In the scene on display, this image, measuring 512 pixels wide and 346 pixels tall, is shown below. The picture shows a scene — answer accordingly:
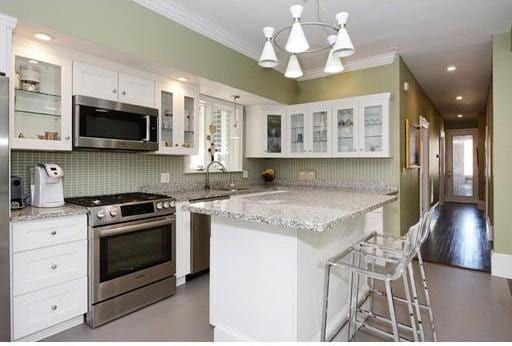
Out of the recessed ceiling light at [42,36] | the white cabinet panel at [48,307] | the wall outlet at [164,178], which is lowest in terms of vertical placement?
the white cabinet panel at [48,307]

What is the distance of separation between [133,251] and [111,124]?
1.10m

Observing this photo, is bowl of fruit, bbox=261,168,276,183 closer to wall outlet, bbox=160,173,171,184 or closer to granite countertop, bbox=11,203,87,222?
wall outlet, bbox=160,173,171,184

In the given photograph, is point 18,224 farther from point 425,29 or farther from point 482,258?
point 482,258

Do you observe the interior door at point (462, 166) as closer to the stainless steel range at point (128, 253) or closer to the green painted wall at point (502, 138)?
the green painted wall at point (502, 138)

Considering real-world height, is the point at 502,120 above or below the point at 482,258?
above

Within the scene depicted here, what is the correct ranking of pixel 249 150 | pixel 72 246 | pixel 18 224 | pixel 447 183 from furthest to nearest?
pixel 447 183 < pixel 249 150 < pixel 72 246 < pixel 18 224

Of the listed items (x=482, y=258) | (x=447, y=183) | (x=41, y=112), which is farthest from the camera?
(x=447, y=183)

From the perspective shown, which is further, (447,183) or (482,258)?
(447,183)

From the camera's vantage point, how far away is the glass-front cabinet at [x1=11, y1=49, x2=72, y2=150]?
217 centimetres

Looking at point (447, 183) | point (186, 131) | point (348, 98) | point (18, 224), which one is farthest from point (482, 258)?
point (447, 183)

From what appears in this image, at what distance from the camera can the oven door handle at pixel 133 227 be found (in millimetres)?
2307

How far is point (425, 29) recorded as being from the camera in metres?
3.22

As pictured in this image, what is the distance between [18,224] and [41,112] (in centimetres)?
90

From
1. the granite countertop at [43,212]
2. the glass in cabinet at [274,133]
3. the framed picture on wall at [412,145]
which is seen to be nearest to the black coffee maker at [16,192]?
the granite countertop at [43,212]
